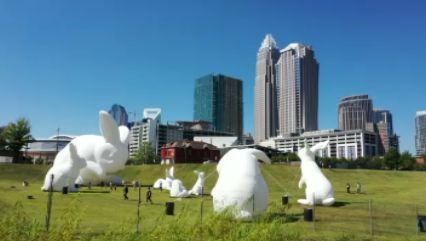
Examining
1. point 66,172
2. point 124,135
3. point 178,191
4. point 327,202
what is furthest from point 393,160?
point 66,172

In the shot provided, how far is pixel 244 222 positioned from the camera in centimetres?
1284

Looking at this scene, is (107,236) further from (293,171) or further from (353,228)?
(293,171)

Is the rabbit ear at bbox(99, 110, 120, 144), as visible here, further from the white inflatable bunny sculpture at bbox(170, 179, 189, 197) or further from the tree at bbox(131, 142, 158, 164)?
the tree at bbox(131, 142, 158, 164)

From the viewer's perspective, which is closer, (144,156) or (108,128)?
(108,128)

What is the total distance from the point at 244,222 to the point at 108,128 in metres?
37.1

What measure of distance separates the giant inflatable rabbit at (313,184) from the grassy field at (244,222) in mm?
998

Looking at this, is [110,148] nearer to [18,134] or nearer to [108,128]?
[108,128]

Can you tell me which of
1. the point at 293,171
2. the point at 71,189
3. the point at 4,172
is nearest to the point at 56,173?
the point at 71,189

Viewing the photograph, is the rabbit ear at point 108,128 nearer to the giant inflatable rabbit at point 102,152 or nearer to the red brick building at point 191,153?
the giant inflatable rabbit at point 102,152

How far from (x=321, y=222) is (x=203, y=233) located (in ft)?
47.6

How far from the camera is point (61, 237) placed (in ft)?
26.2

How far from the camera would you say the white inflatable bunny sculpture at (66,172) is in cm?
3884

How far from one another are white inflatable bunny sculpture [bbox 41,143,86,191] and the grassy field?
102 inches

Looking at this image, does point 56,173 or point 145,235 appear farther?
point 56,173
